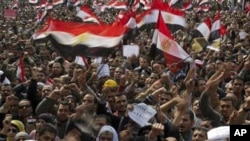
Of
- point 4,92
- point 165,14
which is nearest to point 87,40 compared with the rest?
point 4,92

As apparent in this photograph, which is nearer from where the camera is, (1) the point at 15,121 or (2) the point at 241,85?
(1) the point at 15,121

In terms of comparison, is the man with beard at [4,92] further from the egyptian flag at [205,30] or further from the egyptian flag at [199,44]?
the egyptian flag at [205,30]

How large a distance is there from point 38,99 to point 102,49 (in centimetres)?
162

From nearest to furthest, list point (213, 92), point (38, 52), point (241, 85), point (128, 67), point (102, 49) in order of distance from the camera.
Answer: point (213, 92)
point (241, 85)
point (102, 49)
point (128, 67)
point (38, 52)

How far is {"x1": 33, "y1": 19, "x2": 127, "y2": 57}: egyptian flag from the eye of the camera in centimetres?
1077

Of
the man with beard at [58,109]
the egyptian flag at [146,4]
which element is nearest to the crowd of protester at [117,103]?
the man with beard at [58,109]

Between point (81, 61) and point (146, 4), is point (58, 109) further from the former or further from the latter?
point (146, 4)

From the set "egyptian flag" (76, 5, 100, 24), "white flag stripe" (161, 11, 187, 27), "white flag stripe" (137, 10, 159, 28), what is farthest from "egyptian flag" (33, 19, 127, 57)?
"egyptian flag" (76, 5, 100, 24)

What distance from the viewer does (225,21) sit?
2236 centimetres

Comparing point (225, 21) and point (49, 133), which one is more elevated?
point (49, 133)

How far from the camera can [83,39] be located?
10.9 metres

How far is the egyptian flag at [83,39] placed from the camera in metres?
→ 10.8

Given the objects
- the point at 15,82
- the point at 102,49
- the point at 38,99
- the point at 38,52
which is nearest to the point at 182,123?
the point at 38,99

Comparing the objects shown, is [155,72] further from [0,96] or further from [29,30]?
[29,30]
